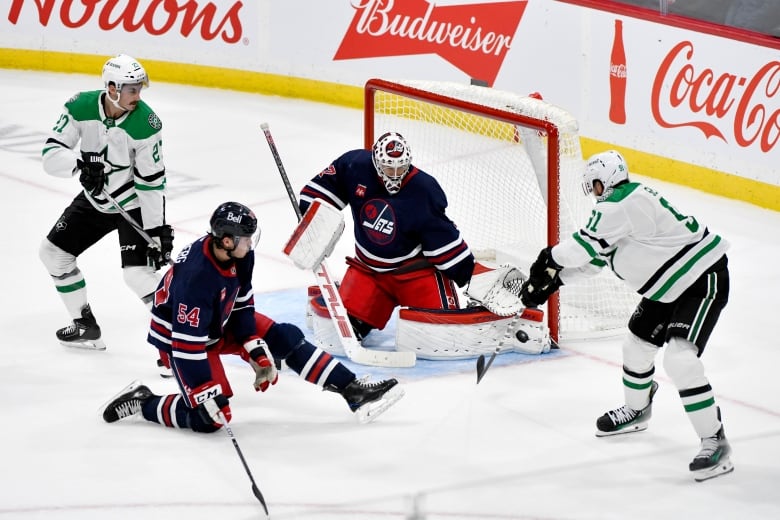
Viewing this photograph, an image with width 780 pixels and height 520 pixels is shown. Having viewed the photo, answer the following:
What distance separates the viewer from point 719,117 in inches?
282

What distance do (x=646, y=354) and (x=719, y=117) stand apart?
310 centimetres

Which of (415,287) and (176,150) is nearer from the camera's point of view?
(415,287)

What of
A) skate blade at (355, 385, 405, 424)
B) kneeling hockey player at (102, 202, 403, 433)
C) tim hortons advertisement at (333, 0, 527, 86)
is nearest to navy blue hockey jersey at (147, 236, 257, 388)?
kneeling hockey player at (102, 202, 403, 433)

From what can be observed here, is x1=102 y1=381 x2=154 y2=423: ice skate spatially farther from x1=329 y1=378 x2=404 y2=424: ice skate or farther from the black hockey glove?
the black hockey glove

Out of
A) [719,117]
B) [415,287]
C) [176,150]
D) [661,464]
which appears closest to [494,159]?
[415,287]

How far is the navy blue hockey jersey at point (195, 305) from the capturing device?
14.0ft

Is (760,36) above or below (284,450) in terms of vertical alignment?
above

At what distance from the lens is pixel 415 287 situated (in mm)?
5336

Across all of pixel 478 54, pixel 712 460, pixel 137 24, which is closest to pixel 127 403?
pixel 712 460

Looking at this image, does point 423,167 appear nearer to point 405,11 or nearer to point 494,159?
point 494,159

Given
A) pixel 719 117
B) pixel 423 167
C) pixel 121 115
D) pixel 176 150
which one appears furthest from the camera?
pixel 176 150

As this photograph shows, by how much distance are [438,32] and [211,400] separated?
15.3ft

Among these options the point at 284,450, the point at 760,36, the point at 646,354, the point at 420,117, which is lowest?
the point at 284,450

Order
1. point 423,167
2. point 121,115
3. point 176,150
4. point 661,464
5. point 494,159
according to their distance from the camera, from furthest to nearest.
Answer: point 176,150 < point 423,167 < point 494,159 < point 121,115 < point 661,464
